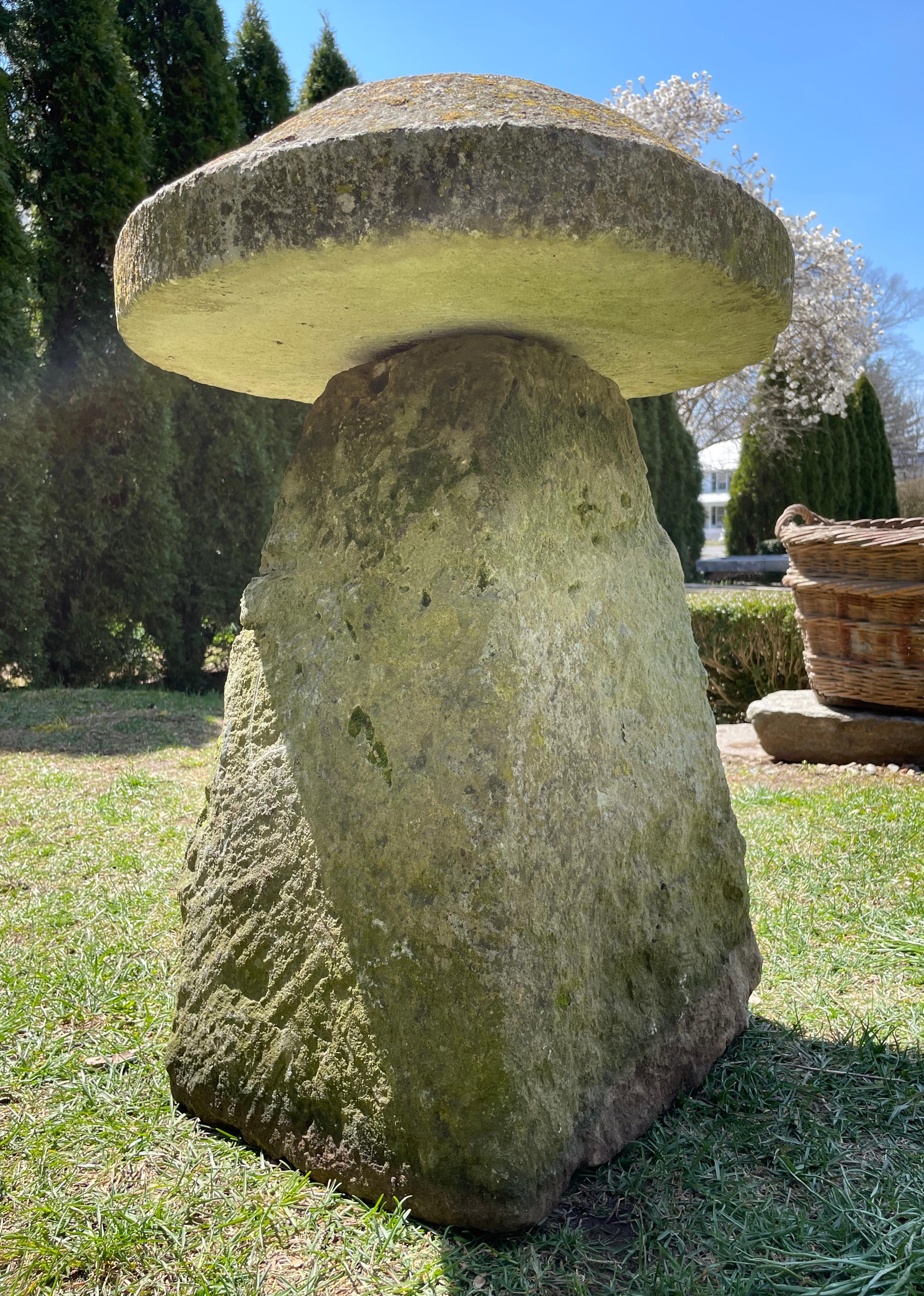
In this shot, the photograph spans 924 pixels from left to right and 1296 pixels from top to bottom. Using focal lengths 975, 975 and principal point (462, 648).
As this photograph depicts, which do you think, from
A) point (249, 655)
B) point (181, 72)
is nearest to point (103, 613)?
point (181, 72)

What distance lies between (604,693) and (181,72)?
8.51 m

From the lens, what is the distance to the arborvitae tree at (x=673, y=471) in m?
14.1

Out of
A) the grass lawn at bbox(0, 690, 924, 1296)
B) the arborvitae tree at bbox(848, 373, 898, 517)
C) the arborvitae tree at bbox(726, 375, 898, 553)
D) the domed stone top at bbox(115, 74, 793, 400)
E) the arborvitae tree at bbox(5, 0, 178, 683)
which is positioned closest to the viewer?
the domed stone top at bbox(115, 74, 793, 400)

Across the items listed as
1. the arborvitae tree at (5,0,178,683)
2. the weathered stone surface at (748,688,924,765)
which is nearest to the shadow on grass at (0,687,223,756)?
the arborvitae tree at (5,0,178,683)

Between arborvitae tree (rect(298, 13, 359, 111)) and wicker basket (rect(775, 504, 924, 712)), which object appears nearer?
wicker basket (rect(775, 504, 924, 712))

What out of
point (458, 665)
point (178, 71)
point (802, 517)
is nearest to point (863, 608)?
point (802, 517)

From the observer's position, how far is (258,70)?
9.32 metres

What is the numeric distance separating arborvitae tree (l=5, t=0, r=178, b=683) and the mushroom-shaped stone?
5777 mm

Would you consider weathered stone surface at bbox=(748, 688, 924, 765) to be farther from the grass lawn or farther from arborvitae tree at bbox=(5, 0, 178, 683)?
arborvitae tree at bbox=(5, 0, 178, 683)

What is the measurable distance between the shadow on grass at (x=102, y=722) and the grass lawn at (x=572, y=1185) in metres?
2.18

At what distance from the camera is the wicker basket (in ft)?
15.4

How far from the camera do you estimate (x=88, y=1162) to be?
5.85 feet

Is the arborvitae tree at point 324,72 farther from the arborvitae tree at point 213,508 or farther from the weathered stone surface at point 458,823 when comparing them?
the weathered stone surface at point 458,823

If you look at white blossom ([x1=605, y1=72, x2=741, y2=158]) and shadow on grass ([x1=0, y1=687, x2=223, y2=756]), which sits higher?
white blossom ([x1=605, y1=72, x2=741, y2=158])
